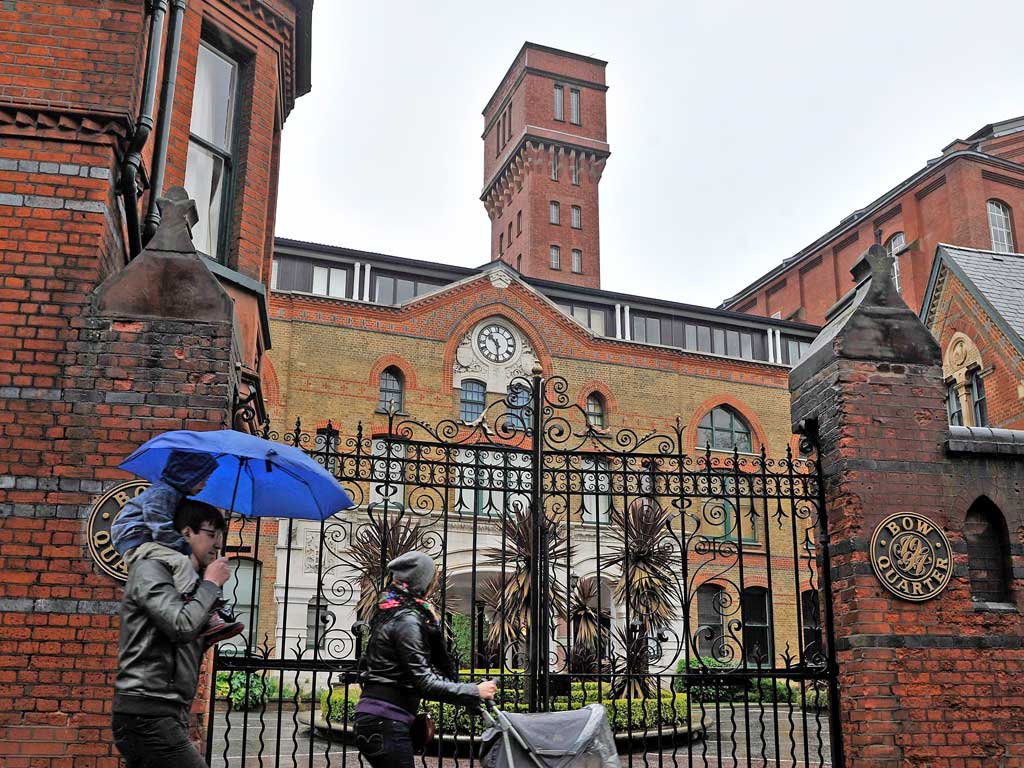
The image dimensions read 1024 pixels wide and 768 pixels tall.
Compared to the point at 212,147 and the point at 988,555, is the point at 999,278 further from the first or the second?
the point at 212,147

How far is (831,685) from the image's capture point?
7.32 m

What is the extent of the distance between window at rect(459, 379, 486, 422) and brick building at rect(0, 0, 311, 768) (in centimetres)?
2063

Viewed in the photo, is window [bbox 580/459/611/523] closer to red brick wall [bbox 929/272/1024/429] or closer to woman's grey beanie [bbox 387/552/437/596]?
woman's grey beanie [bbox 387/552/437/596]

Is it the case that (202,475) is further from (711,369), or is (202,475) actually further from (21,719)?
(711,369)

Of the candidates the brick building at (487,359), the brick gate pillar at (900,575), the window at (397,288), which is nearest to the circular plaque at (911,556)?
the brick gate pillar at (900,575)

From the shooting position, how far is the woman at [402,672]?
473 cm

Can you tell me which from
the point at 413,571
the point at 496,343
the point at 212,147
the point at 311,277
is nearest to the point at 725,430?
the point at 496,343

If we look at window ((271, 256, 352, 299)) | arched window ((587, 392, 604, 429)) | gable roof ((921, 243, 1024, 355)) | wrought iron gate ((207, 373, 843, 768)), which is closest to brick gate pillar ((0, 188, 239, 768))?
wrought iron gate ((207, 373, 843, 768))

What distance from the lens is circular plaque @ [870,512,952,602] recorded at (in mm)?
7238

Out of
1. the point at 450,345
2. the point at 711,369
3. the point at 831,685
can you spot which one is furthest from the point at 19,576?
the point at 711,369

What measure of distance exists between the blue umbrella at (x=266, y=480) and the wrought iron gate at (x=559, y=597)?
0.65 m

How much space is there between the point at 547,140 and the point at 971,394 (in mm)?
31324

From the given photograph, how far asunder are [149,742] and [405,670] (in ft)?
4.38

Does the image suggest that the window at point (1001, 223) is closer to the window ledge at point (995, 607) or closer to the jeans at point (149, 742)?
the window ledge at point (995, 607)
